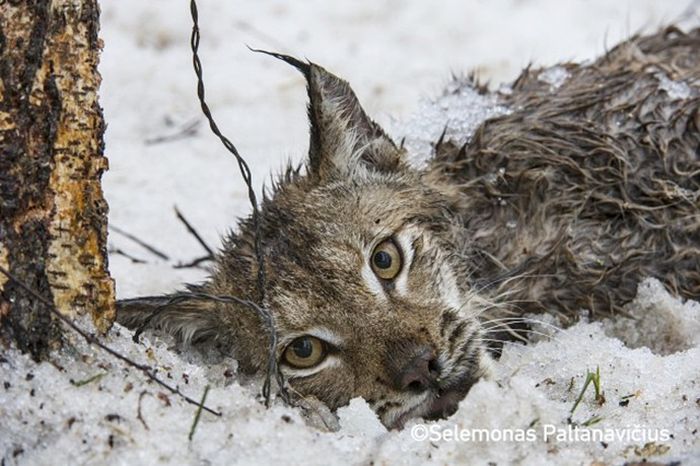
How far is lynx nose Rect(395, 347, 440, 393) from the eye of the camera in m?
3.29

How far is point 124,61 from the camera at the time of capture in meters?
7.18

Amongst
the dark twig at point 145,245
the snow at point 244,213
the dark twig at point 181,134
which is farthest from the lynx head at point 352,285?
the dark twig at point 181,134

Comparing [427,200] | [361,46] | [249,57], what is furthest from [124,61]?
[427,200]

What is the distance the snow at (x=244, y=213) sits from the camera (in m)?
2.74

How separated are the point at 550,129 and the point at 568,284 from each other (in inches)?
31.7

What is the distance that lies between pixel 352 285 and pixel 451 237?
810 mm

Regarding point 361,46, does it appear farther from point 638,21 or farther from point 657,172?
point 657,172

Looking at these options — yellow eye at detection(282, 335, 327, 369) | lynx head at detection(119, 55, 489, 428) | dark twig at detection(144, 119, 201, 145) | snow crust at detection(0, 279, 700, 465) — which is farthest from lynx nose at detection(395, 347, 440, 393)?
dark twig at detection(144, 119, 201, 145)

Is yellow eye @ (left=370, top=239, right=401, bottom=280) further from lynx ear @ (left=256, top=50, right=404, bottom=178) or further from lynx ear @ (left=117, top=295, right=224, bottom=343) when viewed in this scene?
lynx ear @ (left=117, top=295, right=224, bottom=343)

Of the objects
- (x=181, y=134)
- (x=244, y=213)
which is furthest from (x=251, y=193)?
(x=181, y=134)

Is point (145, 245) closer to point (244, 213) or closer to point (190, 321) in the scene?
point (244, 213)

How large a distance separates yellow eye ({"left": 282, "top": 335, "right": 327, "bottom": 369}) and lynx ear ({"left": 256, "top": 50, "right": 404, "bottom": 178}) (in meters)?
0.86

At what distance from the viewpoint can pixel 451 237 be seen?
423 centimetres

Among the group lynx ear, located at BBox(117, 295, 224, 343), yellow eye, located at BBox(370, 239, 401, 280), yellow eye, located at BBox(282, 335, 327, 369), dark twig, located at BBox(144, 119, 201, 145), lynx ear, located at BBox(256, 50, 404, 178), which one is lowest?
yellow eye, located at BBox(282, 335, 327, 369)
